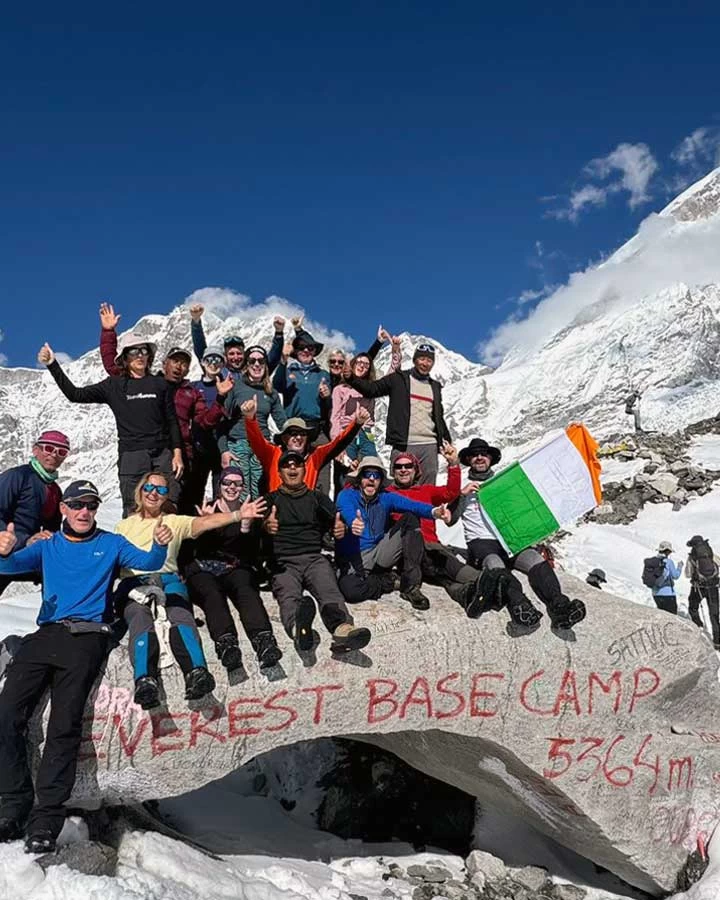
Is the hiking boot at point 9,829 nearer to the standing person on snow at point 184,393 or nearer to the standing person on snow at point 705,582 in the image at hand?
the standing person on snow at point 184,393

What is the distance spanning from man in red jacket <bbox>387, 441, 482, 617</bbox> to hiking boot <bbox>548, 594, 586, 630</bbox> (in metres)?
0.87

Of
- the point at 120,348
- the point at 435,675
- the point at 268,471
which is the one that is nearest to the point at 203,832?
the point at 435,675

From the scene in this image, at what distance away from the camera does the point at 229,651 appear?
20.2ft

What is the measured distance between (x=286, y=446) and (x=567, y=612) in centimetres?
355

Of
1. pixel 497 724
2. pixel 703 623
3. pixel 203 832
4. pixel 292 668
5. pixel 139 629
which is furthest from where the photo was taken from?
pixel 703 623

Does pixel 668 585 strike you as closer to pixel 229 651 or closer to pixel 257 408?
pixel 257 408

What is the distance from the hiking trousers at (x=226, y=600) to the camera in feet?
20.9

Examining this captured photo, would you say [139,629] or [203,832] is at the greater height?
[139,629]

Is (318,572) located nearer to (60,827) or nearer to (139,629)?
(139,629)

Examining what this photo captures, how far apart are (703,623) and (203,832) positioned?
12068mm

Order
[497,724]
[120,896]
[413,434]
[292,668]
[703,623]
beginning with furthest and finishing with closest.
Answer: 1. [703,623]
2. [413,434]
3. [497,724]
4. [292,668]
5. [120,896]

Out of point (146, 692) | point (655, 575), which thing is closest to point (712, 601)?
point (655, 575)

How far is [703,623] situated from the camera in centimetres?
1539

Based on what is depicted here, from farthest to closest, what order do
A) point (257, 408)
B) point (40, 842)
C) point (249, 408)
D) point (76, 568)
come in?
point (257, 408) < point (249, 408) < point (76, 568) < point (40, 842)
